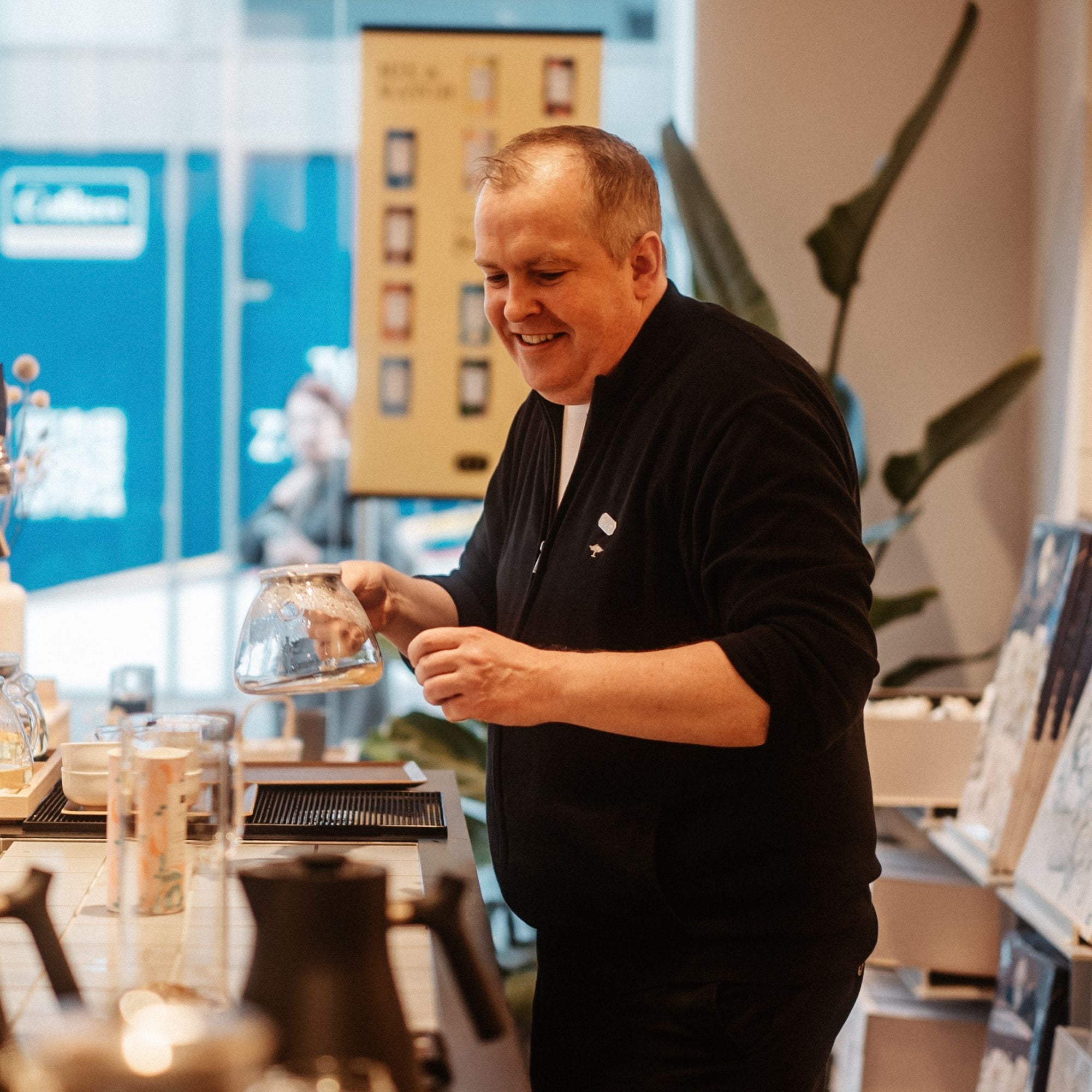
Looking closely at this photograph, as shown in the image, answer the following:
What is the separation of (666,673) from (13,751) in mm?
874

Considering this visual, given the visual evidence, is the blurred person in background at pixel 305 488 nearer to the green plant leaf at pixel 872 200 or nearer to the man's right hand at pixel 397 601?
the green plant leaf at pixel 872 200

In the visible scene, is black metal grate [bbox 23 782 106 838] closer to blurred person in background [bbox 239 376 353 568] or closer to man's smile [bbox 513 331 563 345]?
man's smile [bbox 513 331 563 345]

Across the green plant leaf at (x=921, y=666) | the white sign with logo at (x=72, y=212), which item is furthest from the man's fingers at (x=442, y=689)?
the white sign with logo at (x=72, y=212)

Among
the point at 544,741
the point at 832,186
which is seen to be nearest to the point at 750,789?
the point at 544,741

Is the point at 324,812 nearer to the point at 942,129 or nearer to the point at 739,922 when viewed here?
the point at 739,922

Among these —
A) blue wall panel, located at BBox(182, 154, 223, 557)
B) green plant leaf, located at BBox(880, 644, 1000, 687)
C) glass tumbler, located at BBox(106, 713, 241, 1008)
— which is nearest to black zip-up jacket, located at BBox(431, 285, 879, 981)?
glass tumbler, located at BBox(106, 713, 241, 1008)

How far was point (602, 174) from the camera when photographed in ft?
4.59

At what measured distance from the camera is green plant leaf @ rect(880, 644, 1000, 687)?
3.35m

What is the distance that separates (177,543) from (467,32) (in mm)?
1665

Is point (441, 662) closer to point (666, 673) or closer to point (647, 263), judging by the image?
point (666, 673)

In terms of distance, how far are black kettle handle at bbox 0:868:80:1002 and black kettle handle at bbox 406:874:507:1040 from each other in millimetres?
238

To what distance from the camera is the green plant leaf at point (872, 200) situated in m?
3.01

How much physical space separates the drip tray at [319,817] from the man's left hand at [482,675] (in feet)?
1.29

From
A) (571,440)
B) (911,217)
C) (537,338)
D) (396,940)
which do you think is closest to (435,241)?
(911,217)
